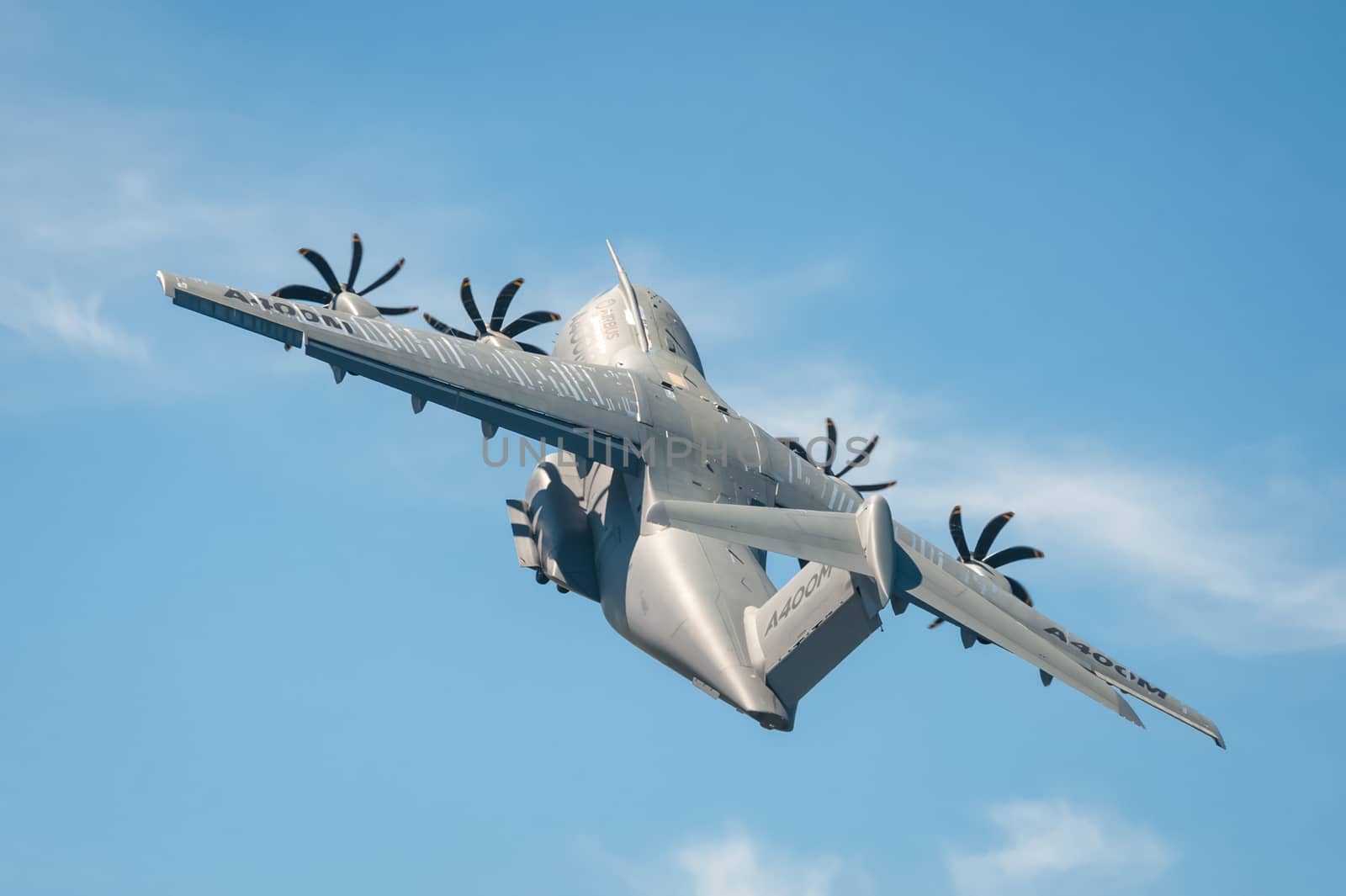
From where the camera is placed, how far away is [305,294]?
38.1 metres

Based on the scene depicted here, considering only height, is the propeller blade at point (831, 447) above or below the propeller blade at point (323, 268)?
above

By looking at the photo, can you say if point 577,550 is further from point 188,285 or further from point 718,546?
point 188,285

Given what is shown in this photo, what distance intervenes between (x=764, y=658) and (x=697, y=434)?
6218 millimetres

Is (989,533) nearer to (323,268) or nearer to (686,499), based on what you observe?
(686,499)

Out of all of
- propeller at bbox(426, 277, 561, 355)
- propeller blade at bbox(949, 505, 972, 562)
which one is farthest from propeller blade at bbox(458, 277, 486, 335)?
propeller blade at bbox(949, 505, 972, 562)

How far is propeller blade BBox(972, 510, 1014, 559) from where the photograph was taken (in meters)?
36.7

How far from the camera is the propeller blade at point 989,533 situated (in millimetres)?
36719

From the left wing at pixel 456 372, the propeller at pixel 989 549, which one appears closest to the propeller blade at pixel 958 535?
the propeller at pixel 989 549

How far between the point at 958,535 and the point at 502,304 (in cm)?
1088

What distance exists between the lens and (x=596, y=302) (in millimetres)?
40906

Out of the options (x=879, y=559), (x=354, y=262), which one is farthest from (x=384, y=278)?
(x=879, y=559)

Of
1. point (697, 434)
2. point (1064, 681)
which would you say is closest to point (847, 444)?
point (697, 434)

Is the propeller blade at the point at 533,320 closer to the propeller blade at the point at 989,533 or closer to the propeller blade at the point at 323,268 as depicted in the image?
the propeller blade at the point at 323,268

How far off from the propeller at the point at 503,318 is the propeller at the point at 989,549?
9.45 meters
